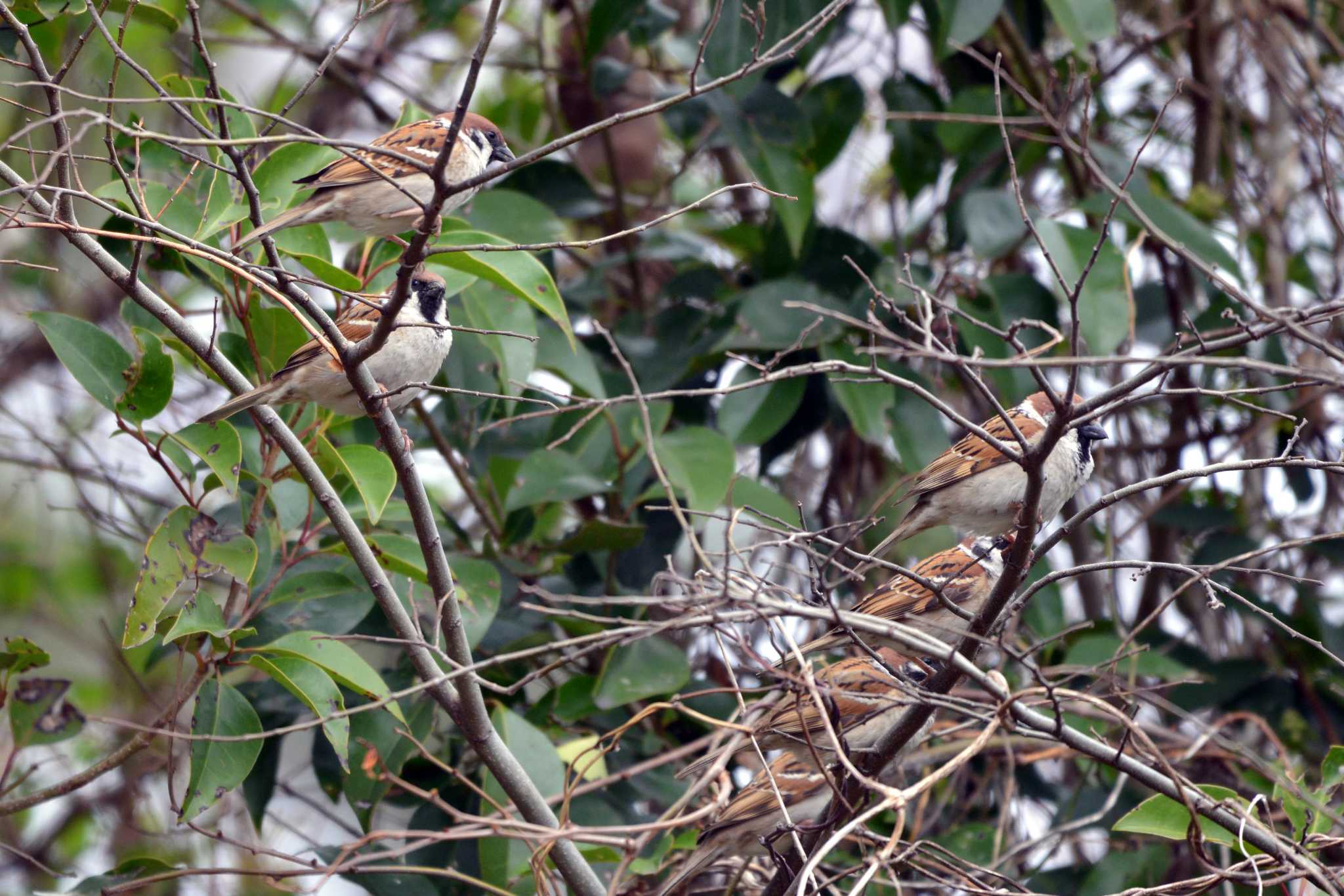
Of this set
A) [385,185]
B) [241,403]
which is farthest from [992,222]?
[241,403]

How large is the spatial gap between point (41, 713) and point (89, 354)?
1109 mm

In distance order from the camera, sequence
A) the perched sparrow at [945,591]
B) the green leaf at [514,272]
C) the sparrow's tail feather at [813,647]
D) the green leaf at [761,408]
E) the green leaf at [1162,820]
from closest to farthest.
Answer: the sparrow's tail feather at [813,647] < the green leaf at [1162,820] < the green leaf at [514,272] < the perched sparrow at [945,591] < the green leaf at [761,408]

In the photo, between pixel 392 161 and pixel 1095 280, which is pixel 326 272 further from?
pixel 1095 280

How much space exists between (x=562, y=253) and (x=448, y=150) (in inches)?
148

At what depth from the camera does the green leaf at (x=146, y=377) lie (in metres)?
2.81

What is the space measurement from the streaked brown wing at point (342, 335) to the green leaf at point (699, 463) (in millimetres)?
891

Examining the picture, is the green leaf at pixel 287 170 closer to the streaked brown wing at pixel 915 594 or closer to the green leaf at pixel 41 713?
the green leaf at pixel 41 713

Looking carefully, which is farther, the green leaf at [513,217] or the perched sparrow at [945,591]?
the green leaf at [513,217]

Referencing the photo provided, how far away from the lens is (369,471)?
111 inches

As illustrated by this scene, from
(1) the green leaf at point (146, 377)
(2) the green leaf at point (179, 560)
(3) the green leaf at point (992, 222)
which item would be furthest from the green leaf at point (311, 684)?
(3) the green leaf at point (992, 222)

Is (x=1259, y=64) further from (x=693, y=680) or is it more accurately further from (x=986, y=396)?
(x=986, y=396)

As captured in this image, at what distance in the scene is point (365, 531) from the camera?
3273 millimetres

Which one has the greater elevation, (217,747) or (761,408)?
(761,408)

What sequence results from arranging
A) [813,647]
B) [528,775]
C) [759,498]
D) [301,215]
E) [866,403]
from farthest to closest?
[866,403] → [759,498] → [301,215] → [528,775] → [813,647]
